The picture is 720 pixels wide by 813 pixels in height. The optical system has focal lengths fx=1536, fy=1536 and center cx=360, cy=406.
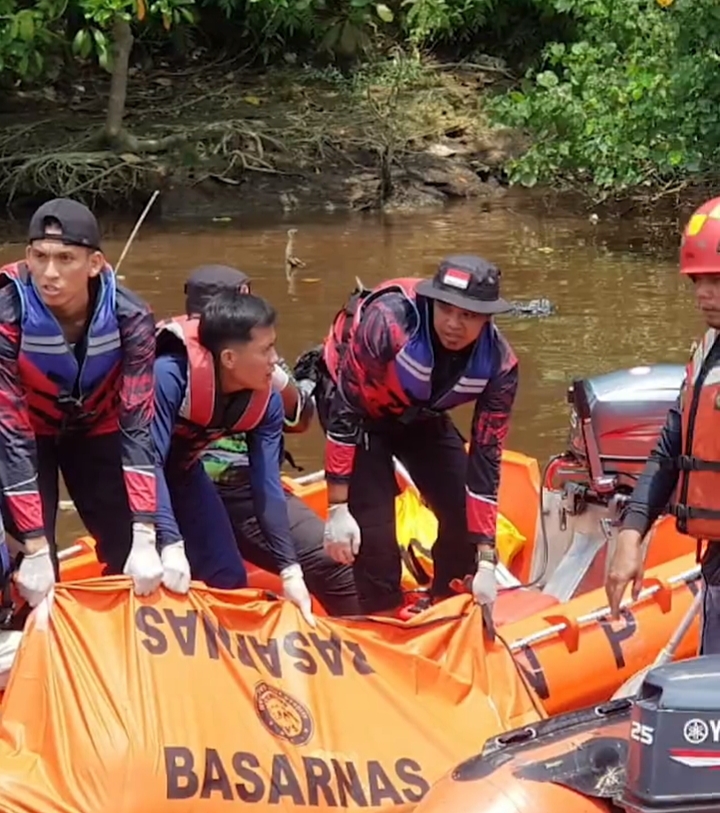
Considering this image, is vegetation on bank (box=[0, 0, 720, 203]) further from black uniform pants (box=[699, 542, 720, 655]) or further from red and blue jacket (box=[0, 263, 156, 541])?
black uniform pants (box=[699, 542, 720, 655])

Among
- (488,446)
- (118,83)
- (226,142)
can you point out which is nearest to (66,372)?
(488,446)

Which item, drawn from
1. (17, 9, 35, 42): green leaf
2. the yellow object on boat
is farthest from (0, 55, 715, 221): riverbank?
the yellow object on boat

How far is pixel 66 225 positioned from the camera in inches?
142

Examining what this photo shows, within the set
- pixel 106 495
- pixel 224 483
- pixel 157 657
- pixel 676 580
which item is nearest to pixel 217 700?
pixel 157 657

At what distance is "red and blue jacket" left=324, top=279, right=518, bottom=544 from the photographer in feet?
13.8

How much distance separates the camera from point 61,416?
3875 millimetres

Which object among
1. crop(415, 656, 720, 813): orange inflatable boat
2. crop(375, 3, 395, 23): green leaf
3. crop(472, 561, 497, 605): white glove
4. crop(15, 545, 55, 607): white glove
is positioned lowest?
crop(472, 561, 497, 605): white glove

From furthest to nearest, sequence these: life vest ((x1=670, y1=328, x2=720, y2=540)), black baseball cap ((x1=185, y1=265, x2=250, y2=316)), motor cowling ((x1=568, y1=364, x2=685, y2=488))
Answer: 1. motor cowling ((x1=568, y1=364, x2=685, y2=488))
2. black baseball cap ((x1=185, y1=265, x2=250, y2=316))
3. life vest ((x1=670, y1=328, x2=720, y2=540))

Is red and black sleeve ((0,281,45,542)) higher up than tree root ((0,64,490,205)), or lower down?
higher up

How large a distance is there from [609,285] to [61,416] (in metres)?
8.01

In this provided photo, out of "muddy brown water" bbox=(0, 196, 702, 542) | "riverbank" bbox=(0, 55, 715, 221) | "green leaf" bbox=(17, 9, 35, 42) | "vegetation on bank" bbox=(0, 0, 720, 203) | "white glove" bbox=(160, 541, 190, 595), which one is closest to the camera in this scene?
"white glove" bbox=(160, 541, 190, 595)

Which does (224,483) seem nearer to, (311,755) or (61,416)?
(61,416)

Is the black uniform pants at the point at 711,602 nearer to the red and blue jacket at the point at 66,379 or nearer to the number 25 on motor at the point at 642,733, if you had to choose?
the number 25 on motor at the point at 642,733

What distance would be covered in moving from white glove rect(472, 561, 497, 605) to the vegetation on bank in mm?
7164
